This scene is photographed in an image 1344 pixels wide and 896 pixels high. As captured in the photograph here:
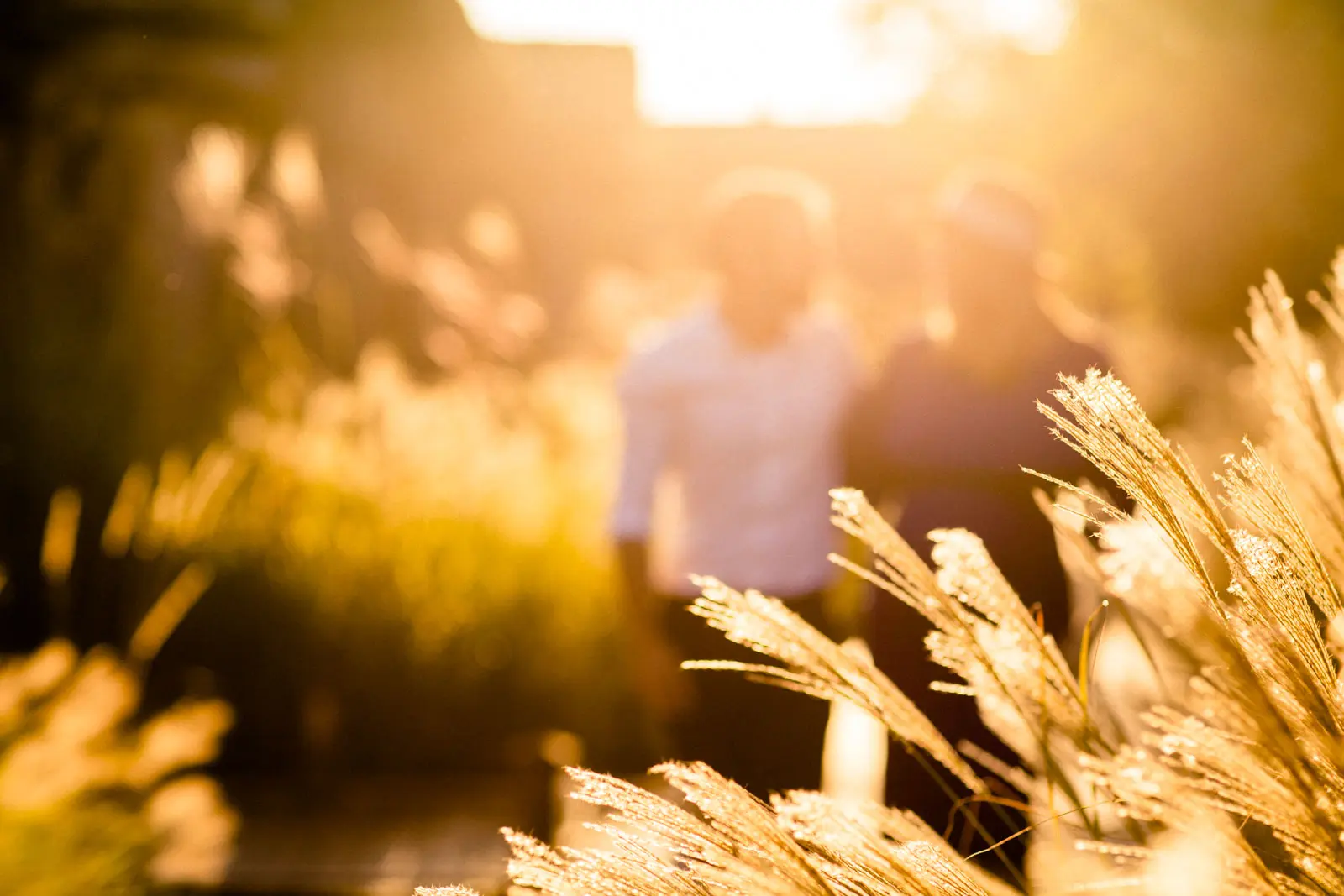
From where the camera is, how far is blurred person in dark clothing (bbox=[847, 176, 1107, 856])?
2.88 metres

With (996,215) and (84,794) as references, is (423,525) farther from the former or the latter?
(996,215)

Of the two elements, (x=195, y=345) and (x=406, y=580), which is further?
(x=195, y=345)

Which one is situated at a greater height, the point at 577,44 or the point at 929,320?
the point at 577,44

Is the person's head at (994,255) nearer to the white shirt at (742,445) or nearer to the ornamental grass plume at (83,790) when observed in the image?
the white shirt at (742,445)

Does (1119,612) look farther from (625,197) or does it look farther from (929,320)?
(625,197)

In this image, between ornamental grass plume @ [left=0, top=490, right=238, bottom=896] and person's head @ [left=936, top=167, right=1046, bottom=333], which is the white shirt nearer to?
person's head @ [left=936, top=167, right=1046, bottom=333]

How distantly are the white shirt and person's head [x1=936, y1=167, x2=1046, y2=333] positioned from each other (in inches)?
20.0

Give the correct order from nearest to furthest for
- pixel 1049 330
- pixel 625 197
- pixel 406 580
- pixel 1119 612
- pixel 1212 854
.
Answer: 1. pixel 1212 854
2. pixel 1119 612
3. pixel 1049 330
4. pixel 406 580
5. pixel 625 197

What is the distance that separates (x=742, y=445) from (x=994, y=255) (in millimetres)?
798

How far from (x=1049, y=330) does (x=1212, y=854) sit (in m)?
2.02

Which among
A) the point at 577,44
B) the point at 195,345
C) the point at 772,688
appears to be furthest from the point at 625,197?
the point at 772,688

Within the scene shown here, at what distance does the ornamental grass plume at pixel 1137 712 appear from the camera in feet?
3.37

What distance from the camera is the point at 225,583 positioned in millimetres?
5527

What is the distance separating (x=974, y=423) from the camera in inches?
116
